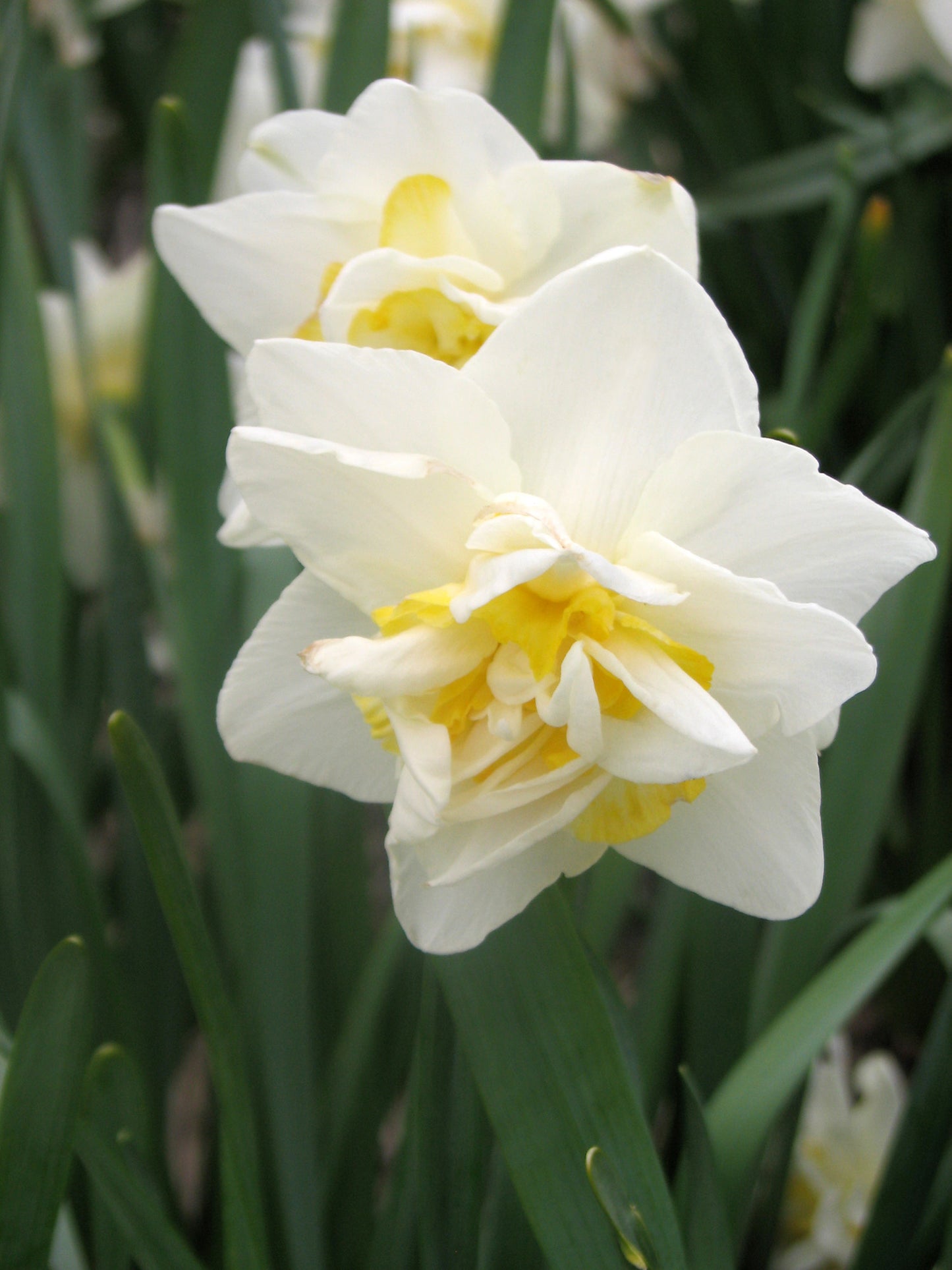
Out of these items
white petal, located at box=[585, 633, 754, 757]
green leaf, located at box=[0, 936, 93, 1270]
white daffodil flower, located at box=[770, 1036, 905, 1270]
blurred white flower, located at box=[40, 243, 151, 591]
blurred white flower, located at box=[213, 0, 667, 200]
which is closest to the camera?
white petal, located at box=[585, 633, 754, 757]

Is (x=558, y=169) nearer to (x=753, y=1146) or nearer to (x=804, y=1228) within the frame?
(x=753, y=1146)

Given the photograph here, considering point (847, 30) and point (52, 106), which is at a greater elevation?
point (847, 30)

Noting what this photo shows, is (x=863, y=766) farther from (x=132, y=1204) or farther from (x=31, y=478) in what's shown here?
(x=31, y=478)

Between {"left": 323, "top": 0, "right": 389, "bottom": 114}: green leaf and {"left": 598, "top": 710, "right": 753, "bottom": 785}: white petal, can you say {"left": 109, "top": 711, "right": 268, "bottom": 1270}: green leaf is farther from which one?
{"left": 323, "top": 0, "right": 389, "bottom": 114}: green leaf

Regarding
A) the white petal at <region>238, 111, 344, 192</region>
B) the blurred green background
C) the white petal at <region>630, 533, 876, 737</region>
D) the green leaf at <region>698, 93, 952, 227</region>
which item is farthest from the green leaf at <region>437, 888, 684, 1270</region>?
the green leaf at <region>698, 93, 952, 227</region>

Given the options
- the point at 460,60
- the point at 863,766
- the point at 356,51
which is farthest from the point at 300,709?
the point at 460,60

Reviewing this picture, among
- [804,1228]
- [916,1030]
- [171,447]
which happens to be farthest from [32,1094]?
[916,1030]
